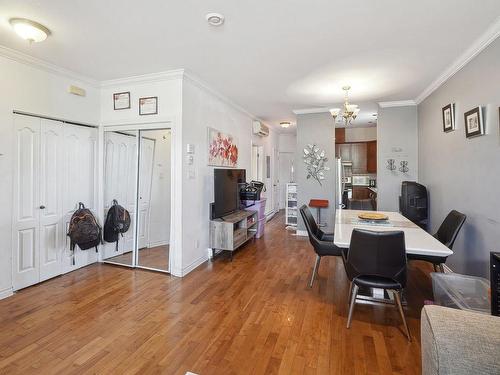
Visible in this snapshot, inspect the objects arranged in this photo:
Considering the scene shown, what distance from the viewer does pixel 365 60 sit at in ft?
10.3

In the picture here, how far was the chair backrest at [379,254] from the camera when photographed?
210 cm

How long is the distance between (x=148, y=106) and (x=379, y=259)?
3256 millimetres

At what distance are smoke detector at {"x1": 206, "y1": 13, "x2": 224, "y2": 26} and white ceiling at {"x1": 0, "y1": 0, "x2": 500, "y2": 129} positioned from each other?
49mm

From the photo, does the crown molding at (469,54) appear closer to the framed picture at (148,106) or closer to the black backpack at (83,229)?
the framed picture at (148,106)

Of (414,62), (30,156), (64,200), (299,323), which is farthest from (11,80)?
(414,62)

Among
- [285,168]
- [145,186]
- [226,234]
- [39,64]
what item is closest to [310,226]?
[226,234]

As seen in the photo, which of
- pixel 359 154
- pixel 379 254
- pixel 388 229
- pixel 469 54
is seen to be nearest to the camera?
pixel 379 254

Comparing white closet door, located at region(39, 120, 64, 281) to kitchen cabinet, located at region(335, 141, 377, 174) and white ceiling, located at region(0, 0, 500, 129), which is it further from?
kitchen cabinet, located at region(335, 141, 377, 174)

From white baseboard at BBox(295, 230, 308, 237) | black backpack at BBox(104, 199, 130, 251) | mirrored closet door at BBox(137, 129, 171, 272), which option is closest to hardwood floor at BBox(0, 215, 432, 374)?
mirrored closet door at BBox(137, 129, 171, 272)

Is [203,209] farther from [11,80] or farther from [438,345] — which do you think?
[438,345]

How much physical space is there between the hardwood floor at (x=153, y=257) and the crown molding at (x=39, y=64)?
245cm

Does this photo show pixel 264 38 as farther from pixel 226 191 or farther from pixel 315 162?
pixel 315 162

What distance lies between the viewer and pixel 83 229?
11.4 ft

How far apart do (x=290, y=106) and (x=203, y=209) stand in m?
2.72
